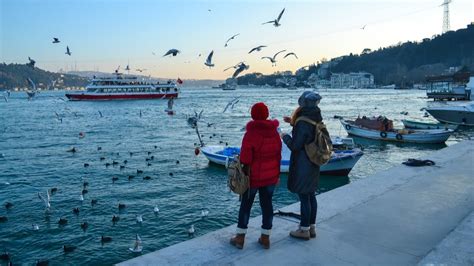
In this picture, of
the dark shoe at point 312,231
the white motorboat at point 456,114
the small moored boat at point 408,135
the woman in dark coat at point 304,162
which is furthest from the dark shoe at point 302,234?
the white motorboat at point 456,114

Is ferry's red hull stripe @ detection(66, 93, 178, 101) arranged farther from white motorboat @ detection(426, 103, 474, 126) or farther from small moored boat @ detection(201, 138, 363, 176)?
small moored boat @ detection(201, 138, 363, 176)

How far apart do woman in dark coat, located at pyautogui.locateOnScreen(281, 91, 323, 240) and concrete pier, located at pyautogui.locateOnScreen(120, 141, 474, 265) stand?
0.88ft

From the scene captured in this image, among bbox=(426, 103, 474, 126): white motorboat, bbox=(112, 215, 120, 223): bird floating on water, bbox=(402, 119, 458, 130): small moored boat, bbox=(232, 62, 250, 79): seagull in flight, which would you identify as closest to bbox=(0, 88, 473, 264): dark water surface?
bbox=(112, 215, 120, 223): bird floating on water

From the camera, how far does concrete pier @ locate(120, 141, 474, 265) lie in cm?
414

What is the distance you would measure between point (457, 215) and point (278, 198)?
7612 millimetres

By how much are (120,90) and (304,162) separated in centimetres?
8767

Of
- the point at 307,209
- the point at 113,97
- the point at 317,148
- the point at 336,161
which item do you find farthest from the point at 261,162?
the point at 113,97

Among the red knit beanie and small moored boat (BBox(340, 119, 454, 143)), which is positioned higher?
the red knit beanie

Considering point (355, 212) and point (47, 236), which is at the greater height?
point (355, 212)

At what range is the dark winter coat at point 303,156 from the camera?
15.0 ft

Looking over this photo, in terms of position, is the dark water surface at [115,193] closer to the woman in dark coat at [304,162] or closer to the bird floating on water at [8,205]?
the bird floating on water at [8,205]

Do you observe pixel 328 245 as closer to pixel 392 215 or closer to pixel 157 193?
pixel 392 215

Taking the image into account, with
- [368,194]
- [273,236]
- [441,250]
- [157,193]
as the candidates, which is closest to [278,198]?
[157,193]

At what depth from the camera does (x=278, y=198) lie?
12.9 m
